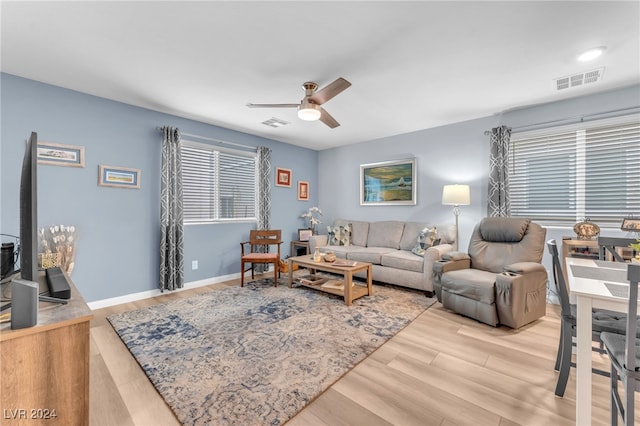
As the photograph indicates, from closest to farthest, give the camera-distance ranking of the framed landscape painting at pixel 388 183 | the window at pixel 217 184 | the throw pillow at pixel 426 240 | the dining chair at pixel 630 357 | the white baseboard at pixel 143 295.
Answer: the dining chair at pixel 630 357, the white baseboard at pixel 143 295, the throw pillow at pixel 426 240, the window at pixel 217 184, the framed landscape painting at pixel 388 183

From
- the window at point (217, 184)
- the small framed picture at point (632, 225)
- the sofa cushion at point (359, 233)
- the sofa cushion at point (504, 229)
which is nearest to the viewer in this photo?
the small framed picture at point (632, 225)

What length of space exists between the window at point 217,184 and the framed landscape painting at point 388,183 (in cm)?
212

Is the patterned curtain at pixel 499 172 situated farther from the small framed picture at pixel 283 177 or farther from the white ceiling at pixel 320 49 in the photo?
the small framed picture at pixel 283 177

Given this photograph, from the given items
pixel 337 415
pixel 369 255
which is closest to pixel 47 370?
pixel 337 415

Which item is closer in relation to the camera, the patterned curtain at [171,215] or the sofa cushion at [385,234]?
the patterned curtain at [171,215]

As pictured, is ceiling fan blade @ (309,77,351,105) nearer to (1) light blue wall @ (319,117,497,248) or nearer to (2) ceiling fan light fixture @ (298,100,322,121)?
(2) ceiling fan light fixture @ (298,100,322,121)

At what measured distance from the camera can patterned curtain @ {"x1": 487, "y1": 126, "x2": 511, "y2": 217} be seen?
142 inches

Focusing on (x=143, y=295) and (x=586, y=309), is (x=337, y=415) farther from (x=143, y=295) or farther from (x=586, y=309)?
(x=143, y=295)

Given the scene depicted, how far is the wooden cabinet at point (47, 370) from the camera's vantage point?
0.88 m

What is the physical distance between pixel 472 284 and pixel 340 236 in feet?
8.33

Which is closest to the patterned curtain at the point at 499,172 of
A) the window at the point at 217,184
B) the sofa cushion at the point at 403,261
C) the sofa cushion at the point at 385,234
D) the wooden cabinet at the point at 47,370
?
the sofa cushion at the point at 403,261

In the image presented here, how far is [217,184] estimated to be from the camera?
432 cm

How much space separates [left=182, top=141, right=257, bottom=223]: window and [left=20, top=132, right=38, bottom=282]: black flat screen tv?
3037 millimetres

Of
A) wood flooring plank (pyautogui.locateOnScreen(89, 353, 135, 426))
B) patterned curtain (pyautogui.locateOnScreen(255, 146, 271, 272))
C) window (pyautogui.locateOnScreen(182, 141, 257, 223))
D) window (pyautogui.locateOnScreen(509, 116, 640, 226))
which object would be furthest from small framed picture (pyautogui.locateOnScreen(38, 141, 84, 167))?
window (pyautogui.locateOnScreen(509, 116, 640, 226))
